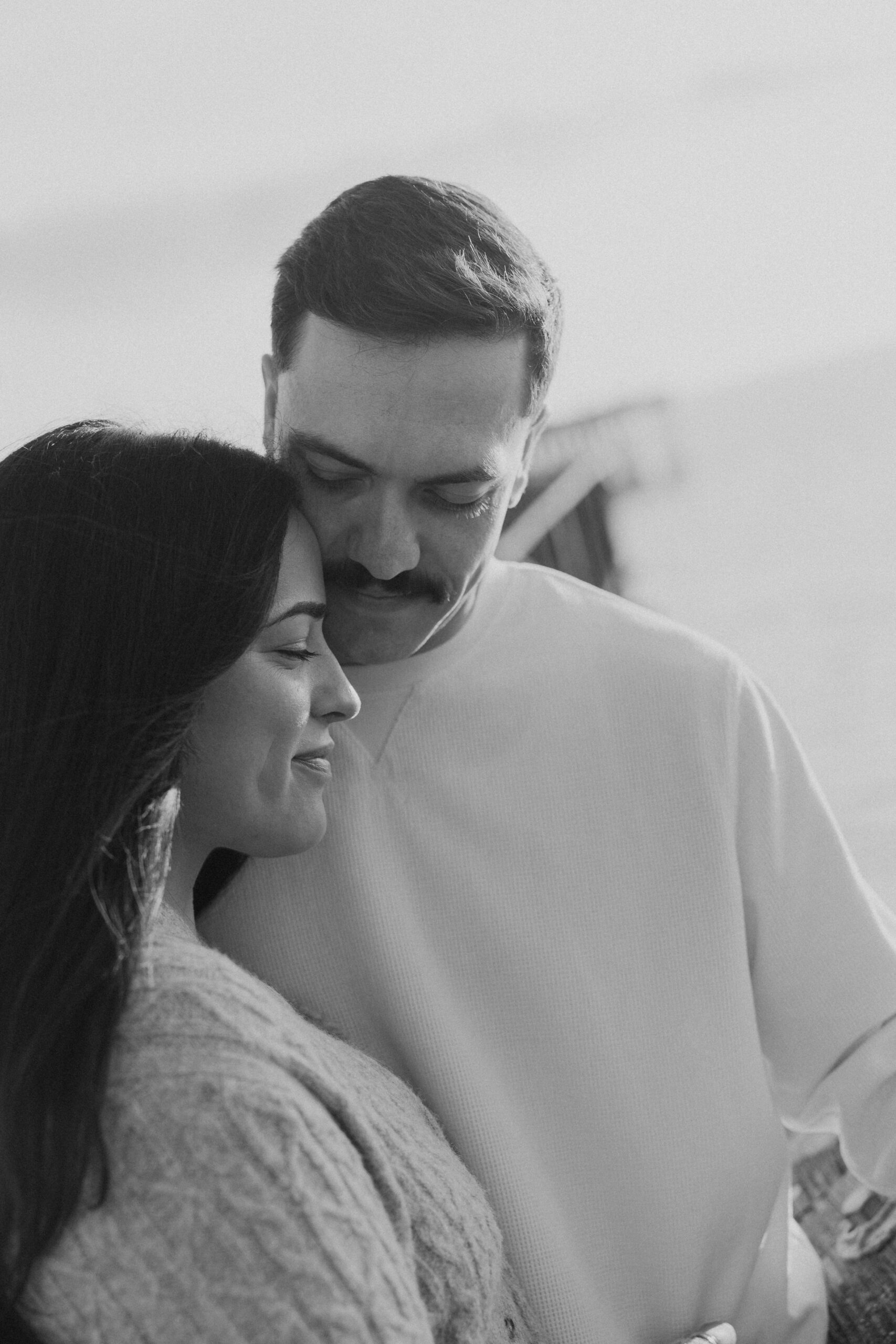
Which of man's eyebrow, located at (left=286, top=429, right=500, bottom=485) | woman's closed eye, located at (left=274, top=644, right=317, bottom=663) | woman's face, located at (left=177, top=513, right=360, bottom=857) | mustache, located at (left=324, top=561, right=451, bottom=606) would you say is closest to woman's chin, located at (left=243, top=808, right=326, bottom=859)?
woman's face, located at (left=177, top=513, right=360, bottom=857)

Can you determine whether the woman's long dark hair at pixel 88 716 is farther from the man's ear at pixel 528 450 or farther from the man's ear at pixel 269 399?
the man's ear at pixel 528 450

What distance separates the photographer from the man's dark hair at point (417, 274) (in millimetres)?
1578

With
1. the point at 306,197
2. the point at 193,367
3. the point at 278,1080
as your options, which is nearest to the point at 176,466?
the point at 193,367

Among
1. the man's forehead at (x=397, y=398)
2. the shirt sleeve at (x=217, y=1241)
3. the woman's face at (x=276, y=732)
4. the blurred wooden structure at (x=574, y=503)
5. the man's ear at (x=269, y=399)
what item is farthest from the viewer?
the blurred wooden structure at (x=574, y=503)

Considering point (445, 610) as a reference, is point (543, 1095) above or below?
below

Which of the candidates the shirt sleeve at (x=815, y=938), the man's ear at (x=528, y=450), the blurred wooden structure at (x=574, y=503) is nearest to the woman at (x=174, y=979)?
the man's ear at (x=528, y=450)

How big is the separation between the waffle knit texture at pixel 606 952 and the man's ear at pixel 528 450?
166 millimetres

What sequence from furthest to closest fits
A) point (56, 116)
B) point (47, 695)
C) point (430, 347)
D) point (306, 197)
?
point (306, 197) → point (56, 116) → point (430, 347) → point (47, 695)

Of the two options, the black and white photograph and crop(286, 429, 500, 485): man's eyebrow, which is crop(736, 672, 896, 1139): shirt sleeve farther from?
crop(286, 429, 500, 485): man's eyebrow

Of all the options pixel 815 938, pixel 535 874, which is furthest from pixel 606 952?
pixel 815 938

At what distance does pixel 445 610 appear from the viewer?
1.72 meters

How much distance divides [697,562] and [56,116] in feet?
42.0

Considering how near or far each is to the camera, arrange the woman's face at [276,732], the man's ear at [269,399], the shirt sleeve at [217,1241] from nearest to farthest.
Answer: the shirt sleeve at [217,1241], the woman's face at [276,732], the man's ear at [269,399]

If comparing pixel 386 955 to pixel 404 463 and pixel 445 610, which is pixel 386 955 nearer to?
pixel 445 610
